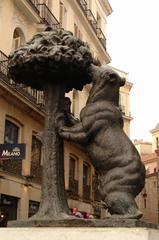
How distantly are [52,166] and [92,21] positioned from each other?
25.9 meters

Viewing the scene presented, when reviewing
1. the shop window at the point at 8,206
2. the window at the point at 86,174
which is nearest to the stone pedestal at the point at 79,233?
the shop window at the point at 8,206

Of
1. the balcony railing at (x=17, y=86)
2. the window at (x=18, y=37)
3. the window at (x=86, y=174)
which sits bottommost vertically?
the window at (x=86, y=174)

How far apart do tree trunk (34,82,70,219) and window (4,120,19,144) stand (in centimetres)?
1263

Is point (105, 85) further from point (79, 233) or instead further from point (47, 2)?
point (47, 2)

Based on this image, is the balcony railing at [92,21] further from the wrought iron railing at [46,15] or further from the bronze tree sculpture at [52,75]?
the bronze tree sculpture at [52,75]

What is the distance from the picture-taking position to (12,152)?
16250 millimetres

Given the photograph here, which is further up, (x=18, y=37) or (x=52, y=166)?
(x=18, y=37)

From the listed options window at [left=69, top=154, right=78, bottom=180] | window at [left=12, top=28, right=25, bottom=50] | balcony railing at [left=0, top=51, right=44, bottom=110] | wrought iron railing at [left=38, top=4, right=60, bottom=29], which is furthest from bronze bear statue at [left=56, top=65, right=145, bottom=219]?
window at [left=69, top=154, right=78, bottom=180]

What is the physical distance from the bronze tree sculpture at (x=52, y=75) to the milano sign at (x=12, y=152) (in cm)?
1060

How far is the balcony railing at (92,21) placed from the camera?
2824cm

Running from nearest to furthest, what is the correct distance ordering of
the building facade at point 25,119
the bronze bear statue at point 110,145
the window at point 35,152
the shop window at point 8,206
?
the bronze bear statue at point 110,145
the shop window at point 8,206
the building facade at point 25,119
the window at point 35,152

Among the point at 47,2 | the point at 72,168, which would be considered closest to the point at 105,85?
the point at 47,2

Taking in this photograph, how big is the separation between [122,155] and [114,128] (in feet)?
1.06

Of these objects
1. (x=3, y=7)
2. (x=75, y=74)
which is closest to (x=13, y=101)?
(x=3, y=7)
